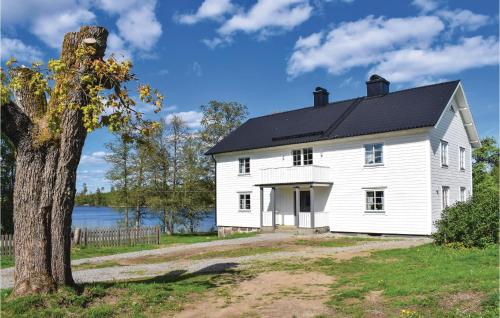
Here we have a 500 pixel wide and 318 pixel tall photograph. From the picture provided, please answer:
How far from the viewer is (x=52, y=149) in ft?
28.9

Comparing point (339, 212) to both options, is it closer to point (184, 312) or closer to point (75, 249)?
point (75, 249)

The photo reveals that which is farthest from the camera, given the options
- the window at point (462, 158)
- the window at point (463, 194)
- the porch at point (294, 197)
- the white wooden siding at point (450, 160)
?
A: the window at point (462, 158)

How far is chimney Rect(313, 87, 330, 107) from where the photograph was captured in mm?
31641

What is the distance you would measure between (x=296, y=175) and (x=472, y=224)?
476 inches

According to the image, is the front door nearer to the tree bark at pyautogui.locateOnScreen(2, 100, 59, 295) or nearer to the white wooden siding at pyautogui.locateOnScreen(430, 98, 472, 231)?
the white wooden siding at pyautogui.locateOnScreen(430, 98, 472, 231)

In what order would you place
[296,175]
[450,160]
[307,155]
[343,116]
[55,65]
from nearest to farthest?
[55,65]
[450,160]
[296,175]
[307,155]
[343,116]

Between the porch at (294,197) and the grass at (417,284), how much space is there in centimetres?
1183

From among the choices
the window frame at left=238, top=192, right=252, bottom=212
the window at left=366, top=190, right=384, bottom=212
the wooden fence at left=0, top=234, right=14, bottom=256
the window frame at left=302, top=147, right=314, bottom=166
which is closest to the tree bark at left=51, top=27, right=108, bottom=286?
the wooden fence at left=0, top=234, right=14, bottom=256

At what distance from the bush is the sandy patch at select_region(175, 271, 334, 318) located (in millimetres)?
6682

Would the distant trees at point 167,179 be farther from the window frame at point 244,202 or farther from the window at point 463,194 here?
the window at point 463,194

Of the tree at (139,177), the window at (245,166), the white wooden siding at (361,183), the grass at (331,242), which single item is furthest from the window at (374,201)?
the tree at (139,177)

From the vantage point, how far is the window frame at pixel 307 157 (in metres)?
27.2

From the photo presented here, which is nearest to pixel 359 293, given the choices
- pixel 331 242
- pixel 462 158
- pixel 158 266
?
pixel 158 266

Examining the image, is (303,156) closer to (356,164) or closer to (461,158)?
(356,164)
